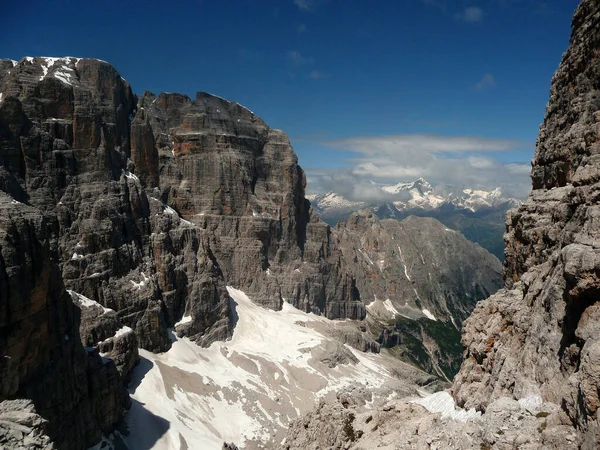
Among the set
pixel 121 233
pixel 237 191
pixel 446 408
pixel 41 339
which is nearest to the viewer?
pixel 446 408

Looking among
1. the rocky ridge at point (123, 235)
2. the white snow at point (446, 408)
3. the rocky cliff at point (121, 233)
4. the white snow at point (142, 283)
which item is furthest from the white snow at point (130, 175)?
the white snow at point (446, 408)

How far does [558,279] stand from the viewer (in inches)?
806

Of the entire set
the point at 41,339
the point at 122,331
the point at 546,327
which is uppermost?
the point at 546,327

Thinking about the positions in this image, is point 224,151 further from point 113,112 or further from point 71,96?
point 71,96

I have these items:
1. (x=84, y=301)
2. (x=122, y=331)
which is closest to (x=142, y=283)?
(x=122, y=331)

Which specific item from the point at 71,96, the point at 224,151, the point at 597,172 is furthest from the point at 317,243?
the point at 597,172

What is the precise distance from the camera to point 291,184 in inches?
6127

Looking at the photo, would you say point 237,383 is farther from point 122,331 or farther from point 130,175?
point 130,175

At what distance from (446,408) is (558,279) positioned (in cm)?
983

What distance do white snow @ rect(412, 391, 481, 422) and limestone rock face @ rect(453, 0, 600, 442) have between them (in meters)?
0.59

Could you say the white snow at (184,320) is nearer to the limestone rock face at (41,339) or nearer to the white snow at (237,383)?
the white snow at (237,383)

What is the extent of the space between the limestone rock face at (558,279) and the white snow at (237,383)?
186 ft

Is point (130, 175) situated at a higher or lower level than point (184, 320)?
higher

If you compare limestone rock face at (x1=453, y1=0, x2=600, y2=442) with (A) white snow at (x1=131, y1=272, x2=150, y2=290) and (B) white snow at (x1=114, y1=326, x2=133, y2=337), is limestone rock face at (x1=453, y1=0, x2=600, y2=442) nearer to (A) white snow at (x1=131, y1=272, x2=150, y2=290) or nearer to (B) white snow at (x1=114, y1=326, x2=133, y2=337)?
(B) white snow at (x1=114, y1=326, x2=133, y2=337)
